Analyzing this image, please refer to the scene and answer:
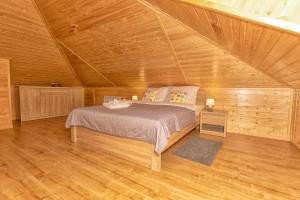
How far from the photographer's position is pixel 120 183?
67.1 inches

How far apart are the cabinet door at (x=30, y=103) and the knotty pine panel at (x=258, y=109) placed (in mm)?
5077

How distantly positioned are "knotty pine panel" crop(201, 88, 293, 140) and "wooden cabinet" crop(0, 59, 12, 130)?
5.00 metres

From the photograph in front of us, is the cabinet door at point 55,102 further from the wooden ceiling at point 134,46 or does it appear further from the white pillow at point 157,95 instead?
the white pillow at point 157,95

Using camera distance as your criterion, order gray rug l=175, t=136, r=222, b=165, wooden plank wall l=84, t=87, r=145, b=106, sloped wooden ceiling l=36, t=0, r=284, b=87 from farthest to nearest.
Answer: wooden plank wall l=84, t=87, r=145, b=106
sloped wooden ceiling l=36, t=0, r=284, b=87
gray rug l=175, t=136, r=222, b=165

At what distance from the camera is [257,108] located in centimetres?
339

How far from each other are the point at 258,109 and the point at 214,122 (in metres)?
0.94

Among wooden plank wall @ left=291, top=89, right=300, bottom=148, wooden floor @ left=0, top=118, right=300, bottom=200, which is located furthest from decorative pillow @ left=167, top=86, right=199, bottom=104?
wooden plank wall @ left=291, top=89, right=300, bottom=148

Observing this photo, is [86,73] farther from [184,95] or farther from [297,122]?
[297,122]

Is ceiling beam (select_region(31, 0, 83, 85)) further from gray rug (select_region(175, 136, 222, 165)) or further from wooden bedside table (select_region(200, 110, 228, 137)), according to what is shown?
wooden bedside table (select_region(200, 110, 228, 137))

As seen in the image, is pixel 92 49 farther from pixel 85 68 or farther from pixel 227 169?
pixel 227 169

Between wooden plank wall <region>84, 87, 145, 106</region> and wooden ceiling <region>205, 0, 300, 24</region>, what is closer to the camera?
wooden ceiling <region>205, 0, 300, 24</region>

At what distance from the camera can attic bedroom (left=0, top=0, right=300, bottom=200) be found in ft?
5.12

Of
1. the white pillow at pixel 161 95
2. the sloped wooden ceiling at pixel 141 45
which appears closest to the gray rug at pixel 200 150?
the white pillow at pixel 161 95

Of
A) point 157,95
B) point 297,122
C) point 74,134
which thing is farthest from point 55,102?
point 297,122
